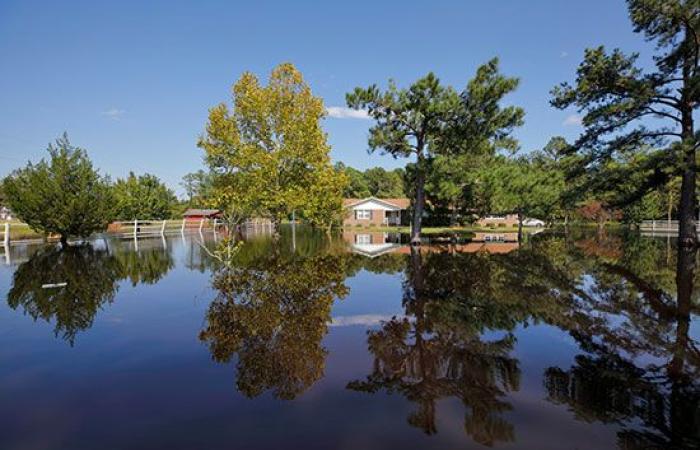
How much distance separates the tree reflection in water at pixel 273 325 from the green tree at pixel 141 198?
44.1m

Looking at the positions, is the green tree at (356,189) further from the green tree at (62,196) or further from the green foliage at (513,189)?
the green tree at (62,196)

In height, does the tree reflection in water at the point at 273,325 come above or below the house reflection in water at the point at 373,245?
below

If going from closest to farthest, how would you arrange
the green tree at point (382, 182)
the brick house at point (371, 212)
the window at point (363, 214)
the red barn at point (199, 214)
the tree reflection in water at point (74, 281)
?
the tree reflection in water at point (74, 281) → the brick house at point (371, 212) → the window at point (363, 214) → the red barn at point (199, 214) → the green tree at point (382, 182)

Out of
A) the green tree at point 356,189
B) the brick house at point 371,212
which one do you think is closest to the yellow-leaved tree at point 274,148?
the brick house at point 371,212

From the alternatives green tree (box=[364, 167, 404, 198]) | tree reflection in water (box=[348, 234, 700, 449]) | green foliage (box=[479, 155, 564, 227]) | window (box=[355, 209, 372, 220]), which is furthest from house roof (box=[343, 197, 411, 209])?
tree reflection in water (box=[348, 234, 700, 449])

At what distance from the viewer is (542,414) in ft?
12.8

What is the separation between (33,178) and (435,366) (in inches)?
958

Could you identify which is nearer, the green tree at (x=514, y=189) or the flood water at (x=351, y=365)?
the flood water at (x=351, y=365)

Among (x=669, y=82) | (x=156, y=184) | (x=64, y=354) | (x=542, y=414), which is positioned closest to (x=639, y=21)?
(x=669, y=82)

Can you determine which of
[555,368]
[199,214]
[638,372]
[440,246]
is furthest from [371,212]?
[638,372]

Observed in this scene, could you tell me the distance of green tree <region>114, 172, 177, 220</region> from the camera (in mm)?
50531

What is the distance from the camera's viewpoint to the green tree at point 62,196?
69.4 ft

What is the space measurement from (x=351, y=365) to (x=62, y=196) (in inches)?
878

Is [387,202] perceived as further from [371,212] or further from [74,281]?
[74,281]
